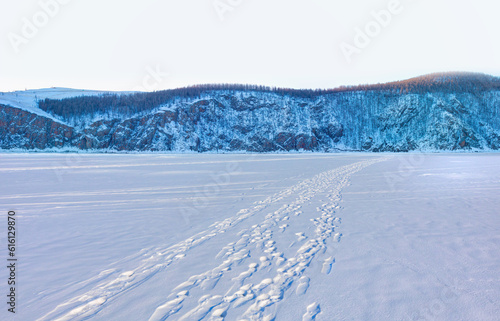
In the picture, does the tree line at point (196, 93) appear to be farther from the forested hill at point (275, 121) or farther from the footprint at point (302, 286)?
the footprint at point (302, 286)

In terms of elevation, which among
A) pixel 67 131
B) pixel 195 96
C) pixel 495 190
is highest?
pixel 195 96

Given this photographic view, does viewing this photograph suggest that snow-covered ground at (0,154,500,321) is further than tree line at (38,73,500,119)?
No

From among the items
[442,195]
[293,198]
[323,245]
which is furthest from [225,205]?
[442,195]

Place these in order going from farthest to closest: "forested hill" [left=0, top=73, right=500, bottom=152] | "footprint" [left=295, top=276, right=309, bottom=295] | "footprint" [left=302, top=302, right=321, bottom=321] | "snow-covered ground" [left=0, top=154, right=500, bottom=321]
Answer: "forested hill" [left=0, top=73, right=500, bottom=152], "footprint" [left=295, top=276, right=309, bottom=295], "snow-covered ground" [left=0, top=154, right=500, bottom=321], "footprint" [left=302, top=302, right=321, bottom=321]

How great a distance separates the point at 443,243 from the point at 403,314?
325cm

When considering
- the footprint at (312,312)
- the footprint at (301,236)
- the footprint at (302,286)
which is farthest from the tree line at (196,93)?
the footprint at (312,312)

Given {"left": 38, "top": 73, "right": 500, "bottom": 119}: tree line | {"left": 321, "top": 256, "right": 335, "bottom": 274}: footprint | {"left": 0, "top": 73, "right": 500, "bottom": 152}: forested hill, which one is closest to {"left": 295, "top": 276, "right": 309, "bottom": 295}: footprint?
{"left": 321, "top": 256, "right": 335, "bottom": 274}: footprint

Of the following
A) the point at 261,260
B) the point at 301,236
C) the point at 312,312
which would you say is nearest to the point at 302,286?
the point at 312,312

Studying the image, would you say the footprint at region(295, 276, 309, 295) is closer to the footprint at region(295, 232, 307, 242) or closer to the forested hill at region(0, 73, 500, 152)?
the footprint at region(295, 232, 307, 242)

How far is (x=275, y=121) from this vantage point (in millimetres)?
101688

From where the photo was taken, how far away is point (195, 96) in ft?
373

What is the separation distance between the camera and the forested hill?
90.2 meters

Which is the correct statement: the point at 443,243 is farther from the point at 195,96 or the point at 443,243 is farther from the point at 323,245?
the point at 195,96

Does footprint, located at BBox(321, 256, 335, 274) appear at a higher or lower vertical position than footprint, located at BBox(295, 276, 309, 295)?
lower
